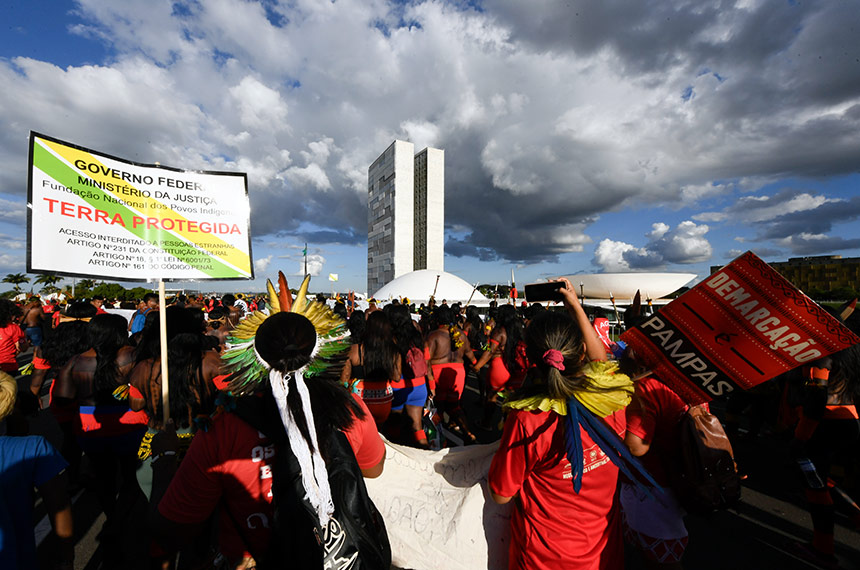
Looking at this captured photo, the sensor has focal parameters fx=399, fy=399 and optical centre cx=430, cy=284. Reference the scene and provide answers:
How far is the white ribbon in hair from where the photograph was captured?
1.33 meters

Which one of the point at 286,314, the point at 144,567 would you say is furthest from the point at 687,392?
the point at 144,567

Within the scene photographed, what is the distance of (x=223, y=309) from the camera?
7.95 metres

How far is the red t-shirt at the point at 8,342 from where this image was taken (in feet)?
18.1

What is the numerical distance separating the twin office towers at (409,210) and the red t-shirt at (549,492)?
57.1m

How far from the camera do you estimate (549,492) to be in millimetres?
1723

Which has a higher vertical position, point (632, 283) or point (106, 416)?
point (632, 283)

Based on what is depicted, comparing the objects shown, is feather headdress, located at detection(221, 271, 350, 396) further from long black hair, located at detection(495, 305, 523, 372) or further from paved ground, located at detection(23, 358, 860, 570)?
long black hair, located at detection(495, 305, 523, 372)

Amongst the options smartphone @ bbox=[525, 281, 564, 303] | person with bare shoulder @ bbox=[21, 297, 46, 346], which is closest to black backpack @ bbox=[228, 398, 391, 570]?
smartphone @ bbox=[525, 281, 564, 303]

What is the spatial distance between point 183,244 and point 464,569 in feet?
9.46

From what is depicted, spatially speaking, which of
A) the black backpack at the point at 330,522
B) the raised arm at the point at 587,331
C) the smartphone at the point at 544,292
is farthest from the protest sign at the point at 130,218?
the raised arm at the point at 587,331

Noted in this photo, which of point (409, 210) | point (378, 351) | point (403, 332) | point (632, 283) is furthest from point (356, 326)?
point (632, 283)

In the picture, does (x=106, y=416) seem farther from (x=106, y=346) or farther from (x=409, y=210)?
(x=409, y=210)

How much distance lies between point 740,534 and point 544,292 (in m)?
3.17

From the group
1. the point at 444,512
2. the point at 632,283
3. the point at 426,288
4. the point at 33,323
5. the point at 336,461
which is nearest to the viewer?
the point at 336,461
